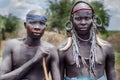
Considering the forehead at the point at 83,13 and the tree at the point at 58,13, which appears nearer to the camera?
the forehead at the point at 83,13

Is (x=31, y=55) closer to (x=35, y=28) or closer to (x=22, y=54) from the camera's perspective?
(x=22, y=54)

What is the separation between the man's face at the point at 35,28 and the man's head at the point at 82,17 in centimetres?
36

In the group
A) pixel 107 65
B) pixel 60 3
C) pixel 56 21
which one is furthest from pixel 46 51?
pixel 60 3

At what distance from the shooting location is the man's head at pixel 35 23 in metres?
4.03

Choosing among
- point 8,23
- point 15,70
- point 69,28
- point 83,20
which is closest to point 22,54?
point 15,70

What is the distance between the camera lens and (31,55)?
163 inches

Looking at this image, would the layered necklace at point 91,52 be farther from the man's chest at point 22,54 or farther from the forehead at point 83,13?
the man's chest at point 22,54

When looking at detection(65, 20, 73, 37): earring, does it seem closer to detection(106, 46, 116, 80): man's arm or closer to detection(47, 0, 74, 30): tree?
detection(106, 46, 116, 80): man's arm

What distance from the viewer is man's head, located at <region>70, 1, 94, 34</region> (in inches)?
167

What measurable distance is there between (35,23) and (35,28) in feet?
0.26

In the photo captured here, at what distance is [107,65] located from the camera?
449cm

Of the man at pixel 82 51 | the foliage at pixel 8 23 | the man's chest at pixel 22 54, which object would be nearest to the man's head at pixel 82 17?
the man at pixel 82 51

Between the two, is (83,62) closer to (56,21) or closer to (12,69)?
(12,69)

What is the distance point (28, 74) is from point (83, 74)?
1.81 feet
